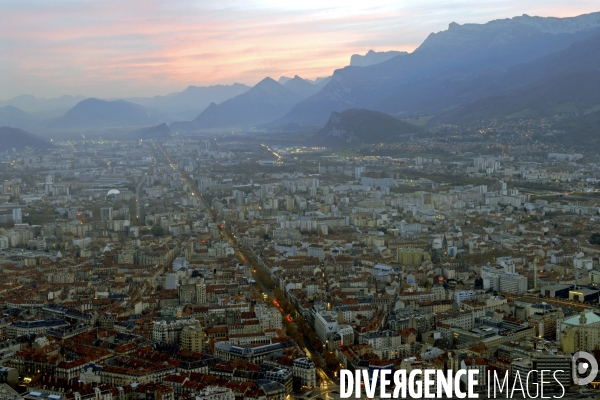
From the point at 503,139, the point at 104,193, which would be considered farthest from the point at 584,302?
the point at 503,139

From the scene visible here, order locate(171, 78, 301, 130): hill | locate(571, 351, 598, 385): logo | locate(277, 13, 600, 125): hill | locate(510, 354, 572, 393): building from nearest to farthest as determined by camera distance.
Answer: locate(510, 354, 572, 393): building < locate(571, 351, 598, 385): logo < locate(277, 13, 600, 125): hill < locate(171, 78, 301, 130): hill

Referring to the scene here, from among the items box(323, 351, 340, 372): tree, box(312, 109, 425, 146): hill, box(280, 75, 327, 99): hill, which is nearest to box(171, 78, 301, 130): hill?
box(280, 75, 327, 99): hill

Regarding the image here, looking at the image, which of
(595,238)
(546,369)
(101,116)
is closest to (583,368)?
(546,369)

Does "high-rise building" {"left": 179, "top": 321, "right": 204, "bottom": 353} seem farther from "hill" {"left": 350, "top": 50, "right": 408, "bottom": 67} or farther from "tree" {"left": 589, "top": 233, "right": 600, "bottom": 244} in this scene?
"hill" {"left": 350, "top": 50, "right": 408, "bottom": 67}

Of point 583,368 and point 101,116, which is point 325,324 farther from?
point 101,116

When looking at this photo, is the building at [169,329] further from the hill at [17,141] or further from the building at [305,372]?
the hill at [17,141]
